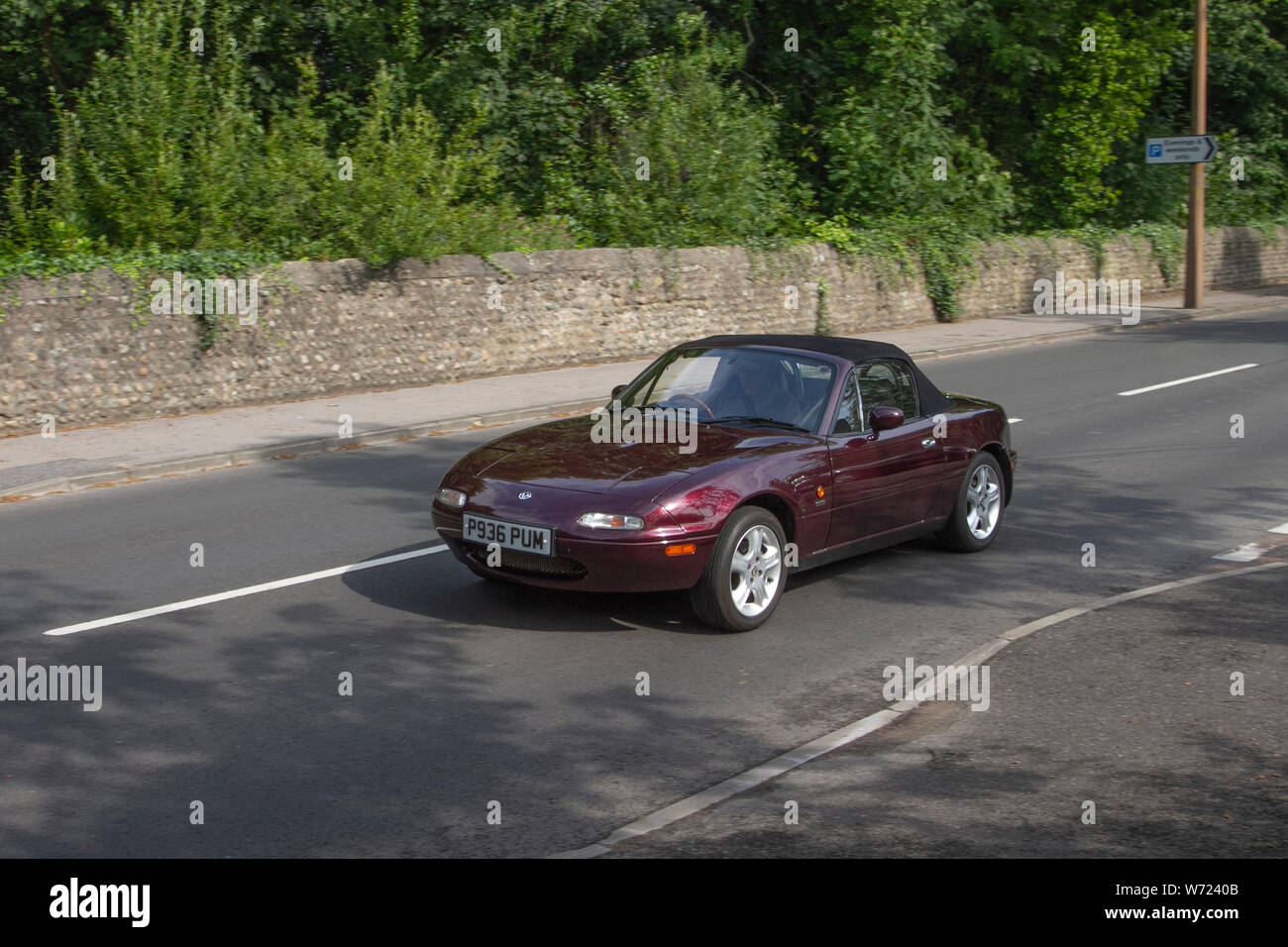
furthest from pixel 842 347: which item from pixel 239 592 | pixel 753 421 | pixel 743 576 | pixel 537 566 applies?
pixel 239 592

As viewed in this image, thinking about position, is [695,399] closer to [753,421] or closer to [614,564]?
[753,421]

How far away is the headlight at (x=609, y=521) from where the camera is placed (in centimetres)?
717

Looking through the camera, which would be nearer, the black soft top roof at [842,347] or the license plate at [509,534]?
the license plate at [509,534]

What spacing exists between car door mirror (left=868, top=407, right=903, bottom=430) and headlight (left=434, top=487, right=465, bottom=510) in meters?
2.54

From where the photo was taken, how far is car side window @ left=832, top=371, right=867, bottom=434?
847 centimetres

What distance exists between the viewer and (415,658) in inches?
277

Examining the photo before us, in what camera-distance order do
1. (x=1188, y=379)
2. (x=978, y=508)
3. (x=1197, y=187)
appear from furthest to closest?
1. (x=1197, y=187)
2. (x=1188, y=379)
3. (x=978, y=508)

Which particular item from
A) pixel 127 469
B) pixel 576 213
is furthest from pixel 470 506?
pixel 576 213

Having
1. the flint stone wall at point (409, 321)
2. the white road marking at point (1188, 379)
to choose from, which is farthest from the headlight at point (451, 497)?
the white road marking at point (1188, 379)

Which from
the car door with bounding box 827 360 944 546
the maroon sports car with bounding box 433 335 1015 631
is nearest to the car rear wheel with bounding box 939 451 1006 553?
the maroon sports car with bounding box 433 335 1015 631

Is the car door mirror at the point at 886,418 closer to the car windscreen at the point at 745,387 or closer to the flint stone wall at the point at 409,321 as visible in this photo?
the car windscreen at the point at 745,387

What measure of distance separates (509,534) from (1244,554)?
17.3 feet

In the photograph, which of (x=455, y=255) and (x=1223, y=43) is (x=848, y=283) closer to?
(x=455, y=255)

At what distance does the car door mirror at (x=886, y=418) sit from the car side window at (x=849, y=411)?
0.15 metres
